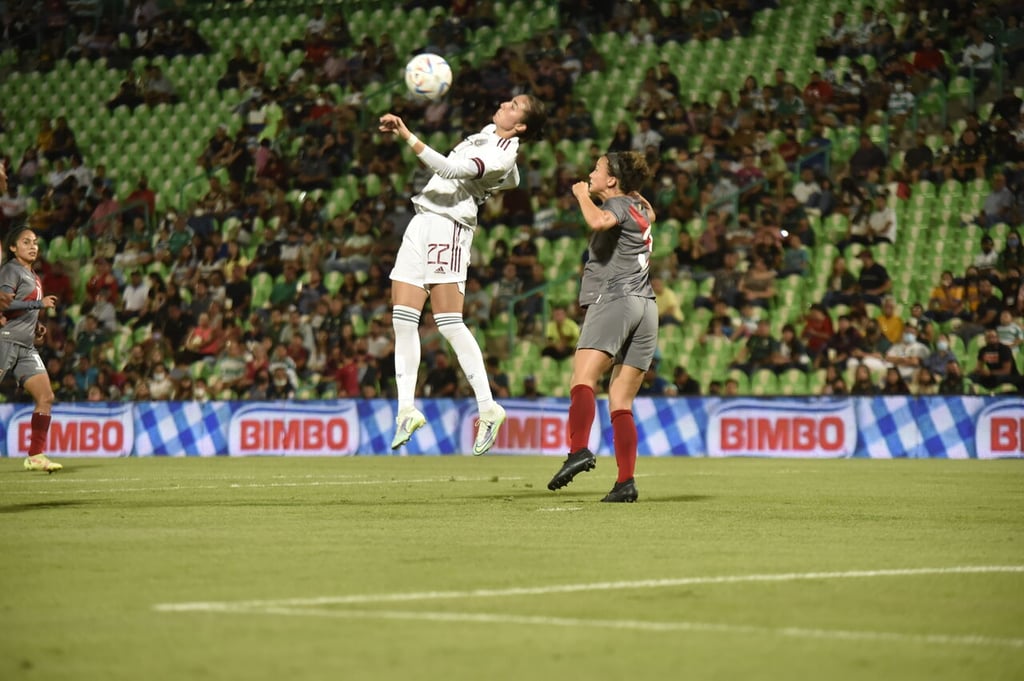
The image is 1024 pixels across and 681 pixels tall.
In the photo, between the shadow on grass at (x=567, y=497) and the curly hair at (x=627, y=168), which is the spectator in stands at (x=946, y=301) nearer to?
the shadow on grass at (x=567, y=497)

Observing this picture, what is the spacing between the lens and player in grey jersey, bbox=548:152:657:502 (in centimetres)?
1070

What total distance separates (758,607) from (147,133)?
2580cm

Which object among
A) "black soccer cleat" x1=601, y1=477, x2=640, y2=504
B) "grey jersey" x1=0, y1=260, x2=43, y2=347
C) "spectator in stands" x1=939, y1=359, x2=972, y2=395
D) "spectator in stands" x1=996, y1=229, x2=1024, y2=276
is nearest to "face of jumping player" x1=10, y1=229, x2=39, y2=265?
"grey jersey" x1=0, y1=260, x2=43, y2=347

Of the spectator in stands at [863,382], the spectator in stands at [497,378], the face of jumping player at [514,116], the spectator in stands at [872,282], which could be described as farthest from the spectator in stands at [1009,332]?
the face of jumping player at [514,116]

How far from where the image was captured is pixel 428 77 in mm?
12266

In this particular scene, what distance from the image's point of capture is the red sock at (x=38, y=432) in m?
15.8

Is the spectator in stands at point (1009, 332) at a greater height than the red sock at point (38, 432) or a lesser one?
greater

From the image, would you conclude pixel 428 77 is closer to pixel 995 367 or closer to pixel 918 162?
pixel 995 367

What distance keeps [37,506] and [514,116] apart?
4374 mm

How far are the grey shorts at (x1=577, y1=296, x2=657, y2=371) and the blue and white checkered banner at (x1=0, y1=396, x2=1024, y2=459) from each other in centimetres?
898

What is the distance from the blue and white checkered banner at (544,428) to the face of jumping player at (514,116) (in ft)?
29.2

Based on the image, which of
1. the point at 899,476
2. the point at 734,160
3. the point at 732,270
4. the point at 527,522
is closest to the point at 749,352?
the point at 732,270

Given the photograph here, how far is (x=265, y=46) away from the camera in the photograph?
98.2 feet

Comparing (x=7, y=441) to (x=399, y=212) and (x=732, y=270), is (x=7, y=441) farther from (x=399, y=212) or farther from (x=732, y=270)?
(x=732, y=270)
